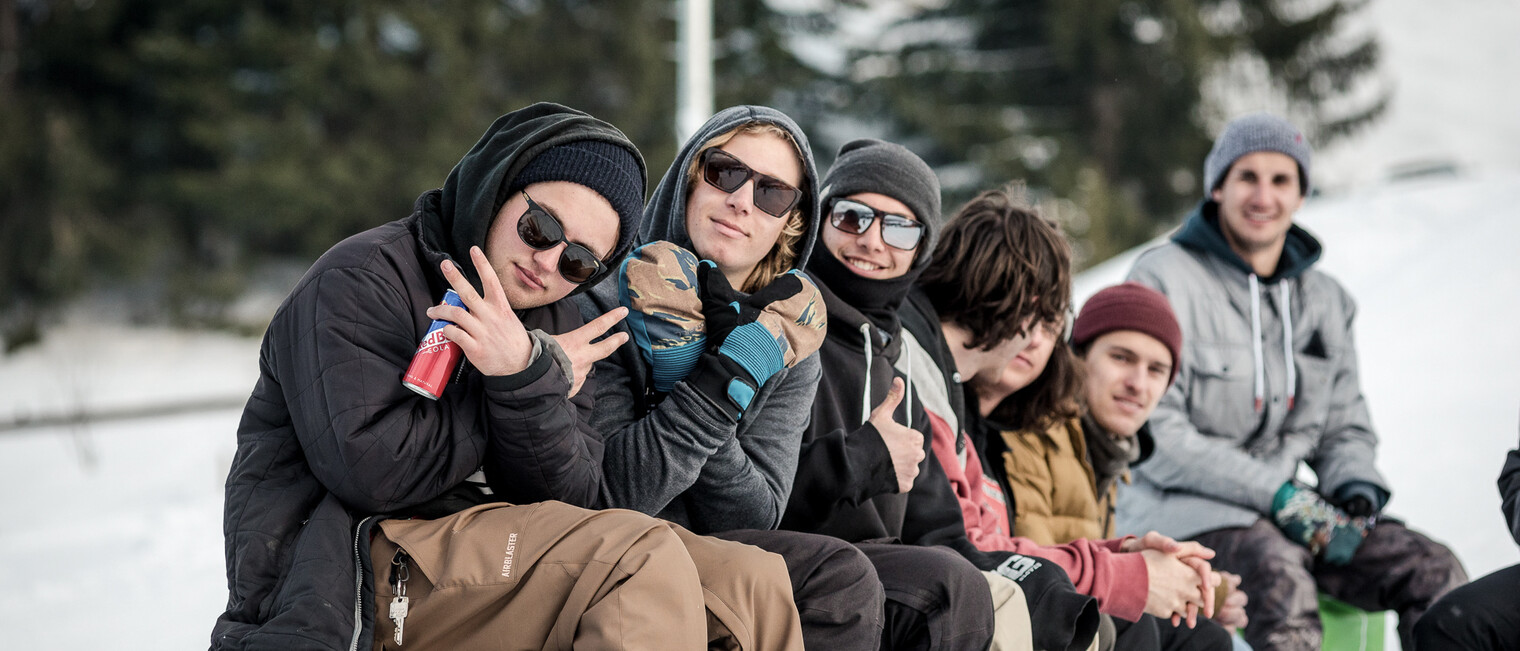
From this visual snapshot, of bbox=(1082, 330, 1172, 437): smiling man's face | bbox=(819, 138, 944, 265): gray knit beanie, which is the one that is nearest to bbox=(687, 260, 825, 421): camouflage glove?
bbox=(819, 138, 944, 265): gray knit beanie

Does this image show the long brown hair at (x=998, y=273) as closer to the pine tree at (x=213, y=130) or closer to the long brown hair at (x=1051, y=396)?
the long brown hair at (x=1051, y=396)

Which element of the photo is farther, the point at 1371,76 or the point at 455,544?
the point at 1371,76

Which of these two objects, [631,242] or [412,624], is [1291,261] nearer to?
[631,242]

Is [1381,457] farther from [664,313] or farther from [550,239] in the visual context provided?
[550,239]

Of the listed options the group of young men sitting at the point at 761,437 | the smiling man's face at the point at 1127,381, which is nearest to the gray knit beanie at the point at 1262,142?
the group of young men sitting at the point at 761,437

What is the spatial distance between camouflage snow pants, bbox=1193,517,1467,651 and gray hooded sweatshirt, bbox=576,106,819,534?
173cm

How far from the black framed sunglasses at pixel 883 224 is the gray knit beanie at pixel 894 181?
4cm

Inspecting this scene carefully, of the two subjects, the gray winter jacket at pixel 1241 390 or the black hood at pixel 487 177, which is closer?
the black hood at pixel 487 177

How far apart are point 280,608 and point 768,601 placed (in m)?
0.74

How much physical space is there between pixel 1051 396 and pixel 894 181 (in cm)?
82

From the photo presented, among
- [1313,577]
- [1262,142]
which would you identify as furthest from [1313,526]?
[1262,142]

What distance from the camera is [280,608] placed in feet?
5.44

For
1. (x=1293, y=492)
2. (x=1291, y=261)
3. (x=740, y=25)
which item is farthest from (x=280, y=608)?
A: (x=740, y=25)

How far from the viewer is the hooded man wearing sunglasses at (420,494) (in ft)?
5.46
